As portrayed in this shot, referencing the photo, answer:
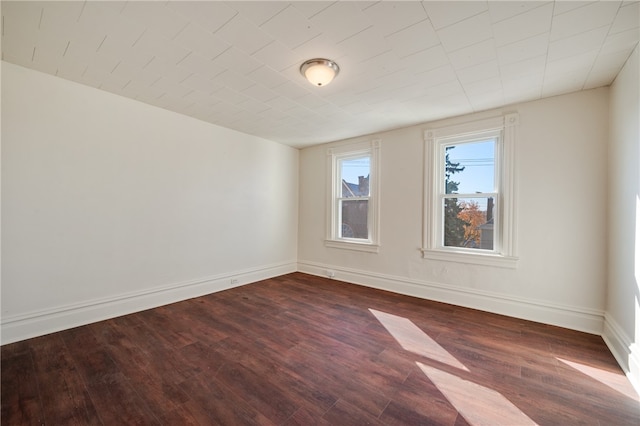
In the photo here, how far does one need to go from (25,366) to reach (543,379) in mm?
3994

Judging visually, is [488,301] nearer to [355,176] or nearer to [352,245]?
[352,245]

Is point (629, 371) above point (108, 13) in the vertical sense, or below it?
below

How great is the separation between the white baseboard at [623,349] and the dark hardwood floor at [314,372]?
6 centimetres

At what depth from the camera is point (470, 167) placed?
3.54 metres

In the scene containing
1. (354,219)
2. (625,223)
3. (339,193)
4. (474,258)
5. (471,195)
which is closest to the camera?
(625,223)

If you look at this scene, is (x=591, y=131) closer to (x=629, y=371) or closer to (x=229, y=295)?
(x=629, y=371)

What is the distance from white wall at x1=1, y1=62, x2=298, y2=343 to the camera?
2.44 m

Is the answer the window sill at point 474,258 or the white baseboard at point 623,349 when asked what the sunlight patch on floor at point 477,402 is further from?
the window sill at point 474,258

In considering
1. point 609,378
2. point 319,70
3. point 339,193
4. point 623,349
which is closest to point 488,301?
point 623,349

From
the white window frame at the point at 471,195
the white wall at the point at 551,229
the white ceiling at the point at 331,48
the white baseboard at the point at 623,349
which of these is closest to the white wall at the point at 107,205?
the white ceiling at the point at 331,48

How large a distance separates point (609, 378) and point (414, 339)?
54.7 inches

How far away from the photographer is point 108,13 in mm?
1791

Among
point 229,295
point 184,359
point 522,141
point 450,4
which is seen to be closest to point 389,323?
point 184,359

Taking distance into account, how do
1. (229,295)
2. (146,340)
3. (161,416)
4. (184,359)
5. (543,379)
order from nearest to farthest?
(161,416)
(543,379)
(184,359)
(146,340)
(229,295)
